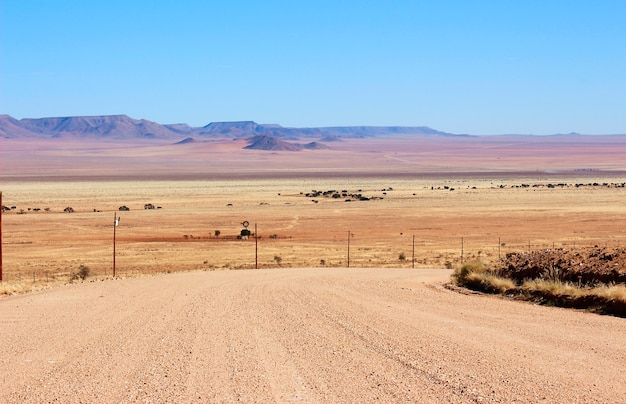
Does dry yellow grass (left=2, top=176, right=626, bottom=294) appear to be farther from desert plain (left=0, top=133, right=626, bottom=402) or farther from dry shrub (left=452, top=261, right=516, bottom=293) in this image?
dry shrub (left=452, top=261, right=516, bottom=293)

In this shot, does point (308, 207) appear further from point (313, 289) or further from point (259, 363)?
point (259, 363)

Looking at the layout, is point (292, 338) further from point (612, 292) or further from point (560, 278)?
point (560, 278)

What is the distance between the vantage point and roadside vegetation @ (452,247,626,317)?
15.8 meters

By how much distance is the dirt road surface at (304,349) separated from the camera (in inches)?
347

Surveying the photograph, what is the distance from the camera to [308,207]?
254 ft

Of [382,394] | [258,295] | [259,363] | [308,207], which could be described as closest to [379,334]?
[259,363]

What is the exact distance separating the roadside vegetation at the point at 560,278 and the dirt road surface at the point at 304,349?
1.93 feet

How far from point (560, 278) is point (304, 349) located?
955 centimetres

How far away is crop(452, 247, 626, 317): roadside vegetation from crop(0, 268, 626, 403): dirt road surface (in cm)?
59

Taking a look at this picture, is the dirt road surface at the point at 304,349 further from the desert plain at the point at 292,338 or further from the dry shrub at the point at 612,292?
the dry shrub at the point at 612,292

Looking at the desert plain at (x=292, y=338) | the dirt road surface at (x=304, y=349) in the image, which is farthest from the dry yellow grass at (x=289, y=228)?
the dirt road surface at (x=304, y=349)

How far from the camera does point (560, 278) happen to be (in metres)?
18.8

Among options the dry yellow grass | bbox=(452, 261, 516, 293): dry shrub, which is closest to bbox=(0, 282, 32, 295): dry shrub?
the dry yellow grass

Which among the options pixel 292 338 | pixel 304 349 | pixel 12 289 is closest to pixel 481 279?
pixel 292 338
